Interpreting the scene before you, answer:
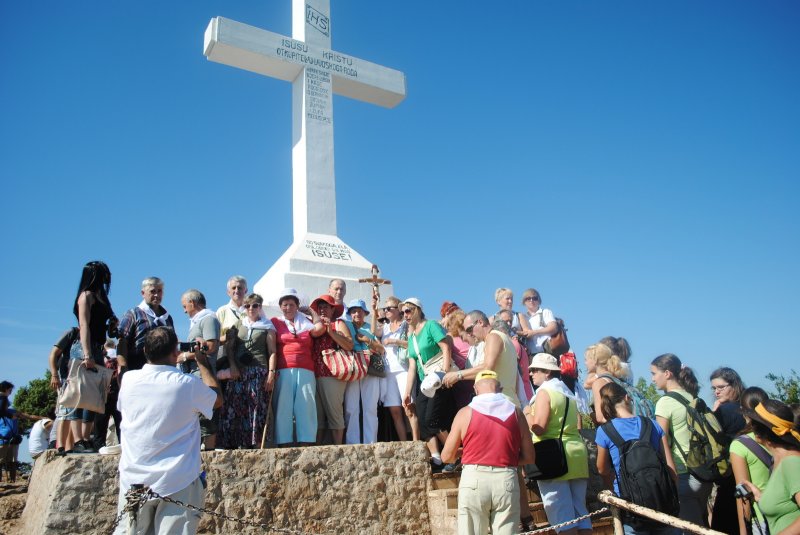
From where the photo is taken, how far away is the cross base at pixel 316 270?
7895 millimetres

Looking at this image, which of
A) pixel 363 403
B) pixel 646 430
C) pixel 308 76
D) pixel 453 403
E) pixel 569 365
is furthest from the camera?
pixel 308 76

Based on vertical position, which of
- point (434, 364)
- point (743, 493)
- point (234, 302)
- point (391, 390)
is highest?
point (234, 302)

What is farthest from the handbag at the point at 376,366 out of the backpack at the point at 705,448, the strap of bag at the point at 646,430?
the backpack at the point at 705,448

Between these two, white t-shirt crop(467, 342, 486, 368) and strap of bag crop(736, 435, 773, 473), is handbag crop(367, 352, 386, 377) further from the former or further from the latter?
strap of bag crop(736, 435, 773, 473)

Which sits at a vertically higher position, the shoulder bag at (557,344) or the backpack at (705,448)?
the shoulder bag at (557,344)

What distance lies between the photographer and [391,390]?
586 centimetres

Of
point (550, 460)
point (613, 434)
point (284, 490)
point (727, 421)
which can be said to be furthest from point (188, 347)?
point (727, 421)

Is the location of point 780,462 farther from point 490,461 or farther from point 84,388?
point 84,388

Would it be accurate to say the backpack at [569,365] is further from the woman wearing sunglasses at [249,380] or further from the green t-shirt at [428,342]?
the woman wearing sunglasses at [249,380]

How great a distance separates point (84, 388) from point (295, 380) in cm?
154

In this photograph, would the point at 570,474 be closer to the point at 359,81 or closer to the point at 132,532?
the point at 132,532

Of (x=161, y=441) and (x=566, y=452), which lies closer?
(x=161, y=441)

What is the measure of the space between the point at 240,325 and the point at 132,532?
247 cm

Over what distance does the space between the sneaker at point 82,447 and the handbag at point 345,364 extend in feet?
6.11
